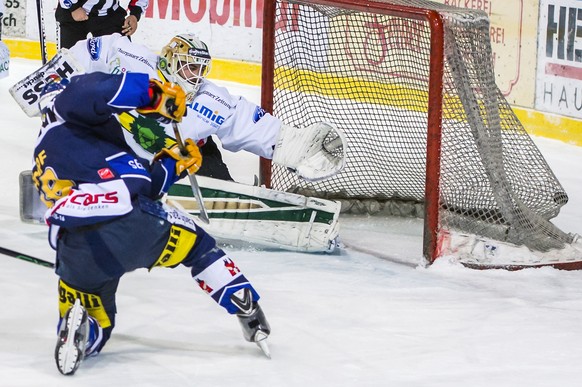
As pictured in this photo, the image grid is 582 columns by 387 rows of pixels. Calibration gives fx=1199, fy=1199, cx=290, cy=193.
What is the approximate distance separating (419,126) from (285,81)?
0.59 m

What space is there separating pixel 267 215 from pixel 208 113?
17.5 inches

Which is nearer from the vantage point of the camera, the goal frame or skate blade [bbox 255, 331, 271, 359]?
skate blade [bbox 255, 331, 271, 359]

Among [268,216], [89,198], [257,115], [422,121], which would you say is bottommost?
[268,216]

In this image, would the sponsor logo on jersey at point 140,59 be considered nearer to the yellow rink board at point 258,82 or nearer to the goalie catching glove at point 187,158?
the goalie catching glove at point 187,158

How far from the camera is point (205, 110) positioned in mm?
4207

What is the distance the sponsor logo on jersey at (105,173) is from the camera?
2.91 m

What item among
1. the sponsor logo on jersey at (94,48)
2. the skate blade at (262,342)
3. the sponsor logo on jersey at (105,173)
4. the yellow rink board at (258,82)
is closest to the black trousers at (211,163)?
the sponsor logo on jersey at (94,48)

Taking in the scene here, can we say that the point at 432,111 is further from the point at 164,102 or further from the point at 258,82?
the point at 258,82

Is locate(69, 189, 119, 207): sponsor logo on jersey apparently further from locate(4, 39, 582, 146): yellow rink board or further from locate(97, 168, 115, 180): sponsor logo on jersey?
locate(4, 39, 582, 146): yellow rink board

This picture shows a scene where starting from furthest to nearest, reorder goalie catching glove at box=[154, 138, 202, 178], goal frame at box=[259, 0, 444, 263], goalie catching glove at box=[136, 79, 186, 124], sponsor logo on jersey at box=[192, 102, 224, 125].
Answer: sponsor logo on jersey at box=[192, 102, 224, 125] → goal frame at box=[259, 0, 444, 263] → goalie catching glove at box=[154, 138, 202, 178] → goalie catching glove at box=[136, 79, 186, 124]

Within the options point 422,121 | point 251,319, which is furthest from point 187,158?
point 422,121

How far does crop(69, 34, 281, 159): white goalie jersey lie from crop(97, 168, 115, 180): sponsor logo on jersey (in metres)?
1.22

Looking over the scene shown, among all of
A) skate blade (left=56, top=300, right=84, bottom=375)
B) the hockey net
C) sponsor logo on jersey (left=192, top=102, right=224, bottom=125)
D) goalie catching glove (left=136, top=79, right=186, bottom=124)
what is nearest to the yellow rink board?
the hockey net

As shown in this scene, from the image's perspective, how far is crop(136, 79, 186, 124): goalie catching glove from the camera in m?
2.85
